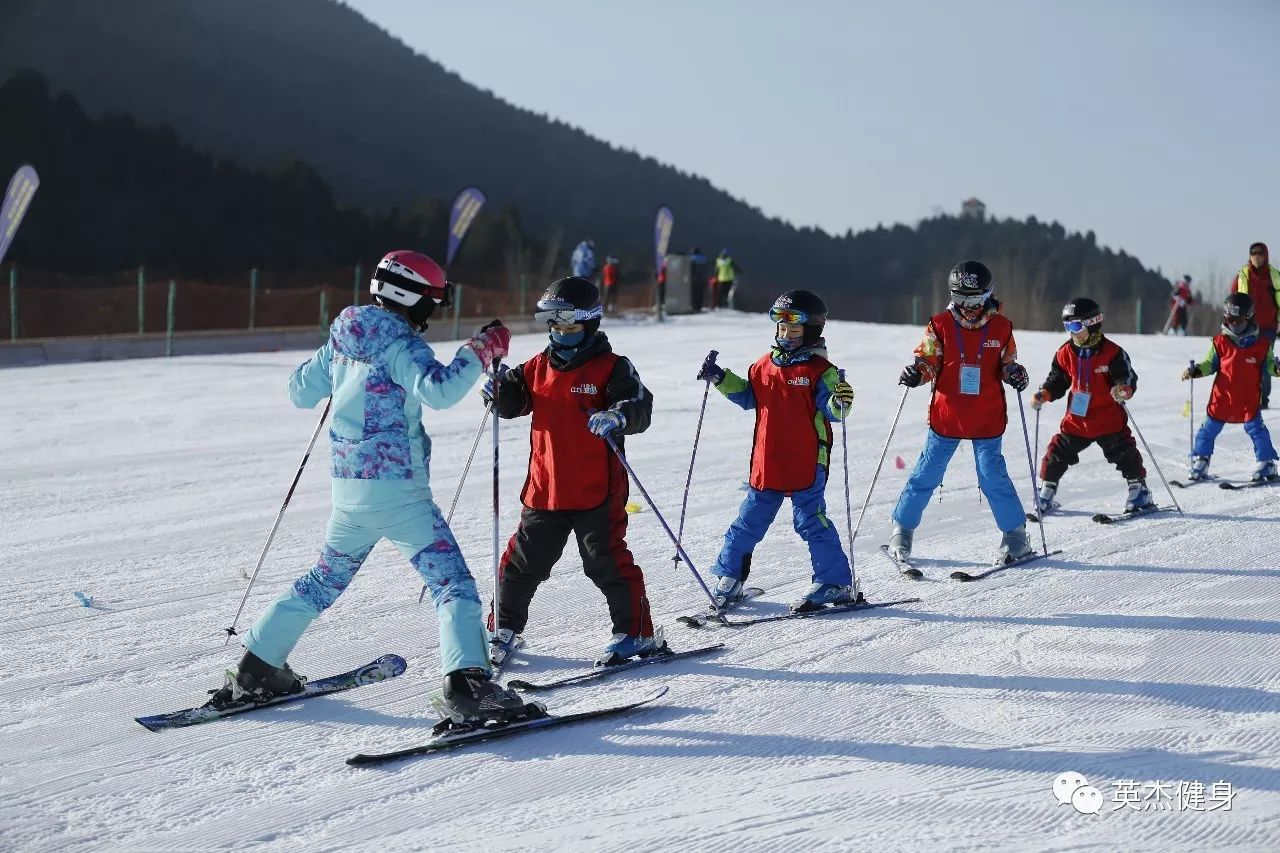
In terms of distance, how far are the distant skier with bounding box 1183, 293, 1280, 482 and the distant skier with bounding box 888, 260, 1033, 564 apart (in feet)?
11.7

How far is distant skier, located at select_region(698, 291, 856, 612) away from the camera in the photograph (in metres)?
6.15

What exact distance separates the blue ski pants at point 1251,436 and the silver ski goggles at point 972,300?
13.4ft

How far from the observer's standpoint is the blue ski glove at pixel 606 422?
16.3 feet

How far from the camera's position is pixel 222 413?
549 inches

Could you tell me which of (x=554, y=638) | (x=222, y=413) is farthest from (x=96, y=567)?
(x=222, y=413)

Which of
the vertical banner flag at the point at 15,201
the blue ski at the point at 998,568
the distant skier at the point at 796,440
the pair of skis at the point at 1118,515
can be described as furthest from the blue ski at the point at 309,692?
the vertical banner flag at the point at 15,201

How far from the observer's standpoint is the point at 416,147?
283 ft

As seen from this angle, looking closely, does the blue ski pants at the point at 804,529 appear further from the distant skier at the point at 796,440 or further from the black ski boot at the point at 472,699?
the black ski boot at the point at 472,699

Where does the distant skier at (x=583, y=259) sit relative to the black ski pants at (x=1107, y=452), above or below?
above

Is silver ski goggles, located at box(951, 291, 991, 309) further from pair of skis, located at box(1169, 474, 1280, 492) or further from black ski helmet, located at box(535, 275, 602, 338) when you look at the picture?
pair of skis, located at box(1169, 474, 1280, 492)

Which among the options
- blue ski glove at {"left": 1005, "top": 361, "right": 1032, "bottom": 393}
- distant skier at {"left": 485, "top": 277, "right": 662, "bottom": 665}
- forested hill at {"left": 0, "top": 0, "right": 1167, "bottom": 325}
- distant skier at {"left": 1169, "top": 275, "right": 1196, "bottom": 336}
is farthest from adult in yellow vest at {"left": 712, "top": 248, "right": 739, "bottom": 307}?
forested hill at {"left": 0, "top": 0, "right": 1167, "bottom": 325}

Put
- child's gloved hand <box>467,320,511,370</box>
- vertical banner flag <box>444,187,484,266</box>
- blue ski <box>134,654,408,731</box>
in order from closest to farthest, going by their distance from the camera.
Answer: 1. child's gloved hand <box>467,320,511,370</box>
2. blue ski <box>134,654,408,731</box>
3. vertical banner flag <box>444,187,484,266</box>

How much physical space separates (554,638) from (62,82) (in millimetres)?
68177

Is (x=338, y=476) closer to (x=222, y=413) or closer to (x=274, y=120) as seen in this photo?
(x=222, y=413)
